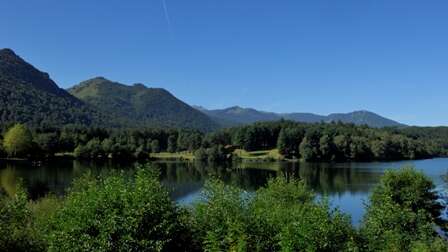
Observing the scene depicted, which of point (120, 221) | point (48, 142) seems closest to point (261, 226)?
point (120, 221)

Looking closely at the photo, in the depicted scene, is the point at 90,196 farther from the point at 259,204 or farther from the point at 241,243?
the point at 259,204

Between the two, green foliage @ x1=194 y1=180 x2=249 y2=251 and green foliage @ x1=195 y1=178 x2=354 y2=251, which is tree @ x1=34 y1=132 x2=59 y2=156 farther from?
green foliage @ x1=195 y1=178 x2=354 y2=251

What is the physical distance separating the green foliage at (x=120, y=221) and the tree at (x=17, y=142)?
503 feet

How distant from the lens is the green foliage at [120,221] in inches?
911

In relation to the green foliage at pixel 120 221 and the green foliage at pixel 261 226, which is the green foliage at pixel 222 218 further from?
the green foliage at pixel 120 221

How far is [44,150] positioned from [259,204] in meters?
168

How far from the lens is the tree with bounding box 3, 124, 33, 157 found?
545 ft

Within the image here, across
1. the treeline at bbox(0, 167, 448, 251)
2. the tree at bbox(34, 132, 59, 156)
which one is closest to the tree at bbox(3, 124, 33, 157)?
the tree at bbox(34, 132, 59, 156)

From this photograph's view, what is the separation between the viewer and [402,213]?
1459 inches

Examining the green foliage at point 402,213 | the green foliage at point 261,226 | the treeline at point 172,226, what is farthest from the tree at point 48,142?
the green foliage at point 261,226

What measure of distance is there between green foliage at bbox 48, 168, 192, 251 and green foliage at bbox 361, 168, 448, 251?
12.2m

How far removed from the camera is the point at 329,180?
11806 centimetres

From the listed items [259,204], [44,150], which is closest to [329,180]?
[259,204]

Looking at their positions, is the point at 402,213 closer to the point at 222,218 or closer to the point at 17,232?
the point at 222,218
